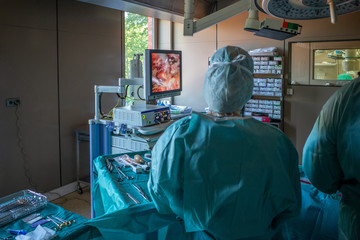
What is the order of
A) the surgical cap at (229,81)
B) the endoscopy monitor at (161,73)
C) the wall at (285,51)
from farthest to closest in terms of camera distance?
1. the wall at (285,51)
2. the endoscopy monitor at (161,73)
3. the surgical cap at (229,81)

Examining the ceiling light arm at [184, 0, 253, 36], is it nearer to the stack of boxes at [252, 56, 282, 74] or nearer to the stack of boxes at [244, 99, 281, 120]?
the stack of boxes at [252, 56, 282, 74]

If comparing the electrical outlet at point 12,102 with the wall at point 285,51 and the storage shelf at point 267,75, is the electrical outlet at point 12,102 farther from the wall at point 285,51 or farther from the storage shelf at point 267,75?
the storage shelf at point 267,75

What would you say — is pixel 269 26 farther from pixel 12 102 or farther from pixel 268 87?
pixel 12 102

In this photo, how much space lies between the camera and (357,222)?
3.79 feet

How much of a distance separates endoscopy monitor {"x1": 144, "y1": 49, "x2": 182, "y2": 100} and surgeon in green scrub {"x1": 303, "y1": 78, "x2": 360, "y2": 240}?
1.63 metres

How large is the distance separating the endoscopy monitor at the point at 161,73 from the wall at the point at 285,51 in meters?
1.90

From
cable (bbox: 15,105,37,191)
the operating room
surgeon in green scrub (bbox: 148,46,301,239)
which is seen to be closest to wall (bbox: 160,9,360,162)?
the operating room

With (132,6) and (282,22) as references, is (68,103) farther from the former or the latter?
(282,22)

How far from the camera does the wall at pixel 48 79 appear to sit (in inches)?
128

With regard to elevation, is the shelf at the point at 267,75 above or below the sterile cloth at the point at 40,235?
above

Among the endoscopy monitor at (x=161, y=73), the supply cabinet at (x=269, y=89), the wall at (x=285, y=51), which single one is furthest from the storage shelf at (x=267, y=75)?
the endoscopy monitor at (x=161, y=73)

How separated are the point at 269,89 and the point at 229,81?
3.22m

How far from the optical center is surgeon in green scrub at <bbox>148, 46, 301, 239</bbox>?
1.12 meters

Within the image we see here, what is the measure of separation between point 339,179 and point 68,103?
10.8 feet
